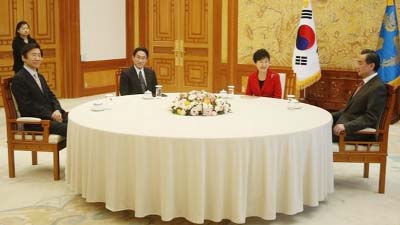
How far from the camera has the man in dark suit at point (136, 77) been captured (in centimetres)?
592

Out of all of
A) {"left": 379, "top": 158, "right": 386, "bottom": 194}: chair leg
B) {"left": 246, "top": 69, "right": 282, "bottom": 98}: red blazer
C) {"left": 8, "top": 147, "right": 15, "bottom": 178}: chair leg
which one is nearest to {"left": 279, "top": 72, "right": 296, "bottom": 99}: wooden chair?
{"left": 246, "top": 69, "right": 282, "bottom": 98}: red blazer

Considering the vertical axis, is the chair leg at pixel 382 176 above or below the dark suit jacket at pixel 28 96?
below

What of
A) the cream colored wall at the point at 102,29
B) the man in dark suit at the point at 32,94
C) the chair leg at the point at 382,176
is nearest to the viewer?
the chair leg at the point at 382,176

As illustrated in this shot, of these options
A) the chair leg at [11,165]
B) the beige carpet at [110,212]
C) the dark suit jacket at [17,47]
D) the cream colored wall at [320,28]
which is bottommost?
the beige carpet at [110,212]

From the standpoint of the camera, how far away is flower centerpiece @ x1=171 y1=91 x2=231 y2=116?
4273 millimetres

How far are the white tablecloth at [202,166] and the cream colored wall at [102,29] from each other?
636cm

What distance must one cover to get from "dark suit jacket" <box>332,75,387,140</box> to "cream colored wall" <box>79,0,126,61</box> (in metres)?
6.56

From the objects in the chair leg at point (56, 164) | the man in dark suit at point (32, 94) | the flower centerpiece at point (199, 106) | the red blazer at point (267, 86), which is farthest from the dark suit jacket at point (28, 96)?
the red blazer at point (267, 86)

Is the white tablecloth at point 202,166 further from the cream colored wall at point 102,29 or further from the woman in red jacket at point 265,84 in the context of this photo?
the cream colored wall at point 102,29

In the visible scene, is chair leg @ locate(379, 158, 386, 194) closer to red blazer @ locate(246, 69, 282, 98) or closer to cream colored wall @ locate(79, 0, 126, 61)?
red blazer @ locate(246, 69, 282, 98)

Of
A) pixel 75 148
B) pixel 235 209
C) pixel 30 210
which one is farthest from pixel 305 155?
pixel 30 210

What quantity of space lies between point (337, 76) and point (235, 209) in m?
4.99

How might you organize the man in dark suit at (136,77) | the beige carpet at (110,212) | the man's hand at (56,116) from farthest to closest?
1. the man in dark suit at (136,77)
2. the man's hand at (56,116)
3. the beige carpet at (110,212)

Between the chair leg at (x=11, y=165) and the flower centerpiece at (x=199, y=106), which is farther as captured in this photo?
the chair leg at (x=11, y=165)
